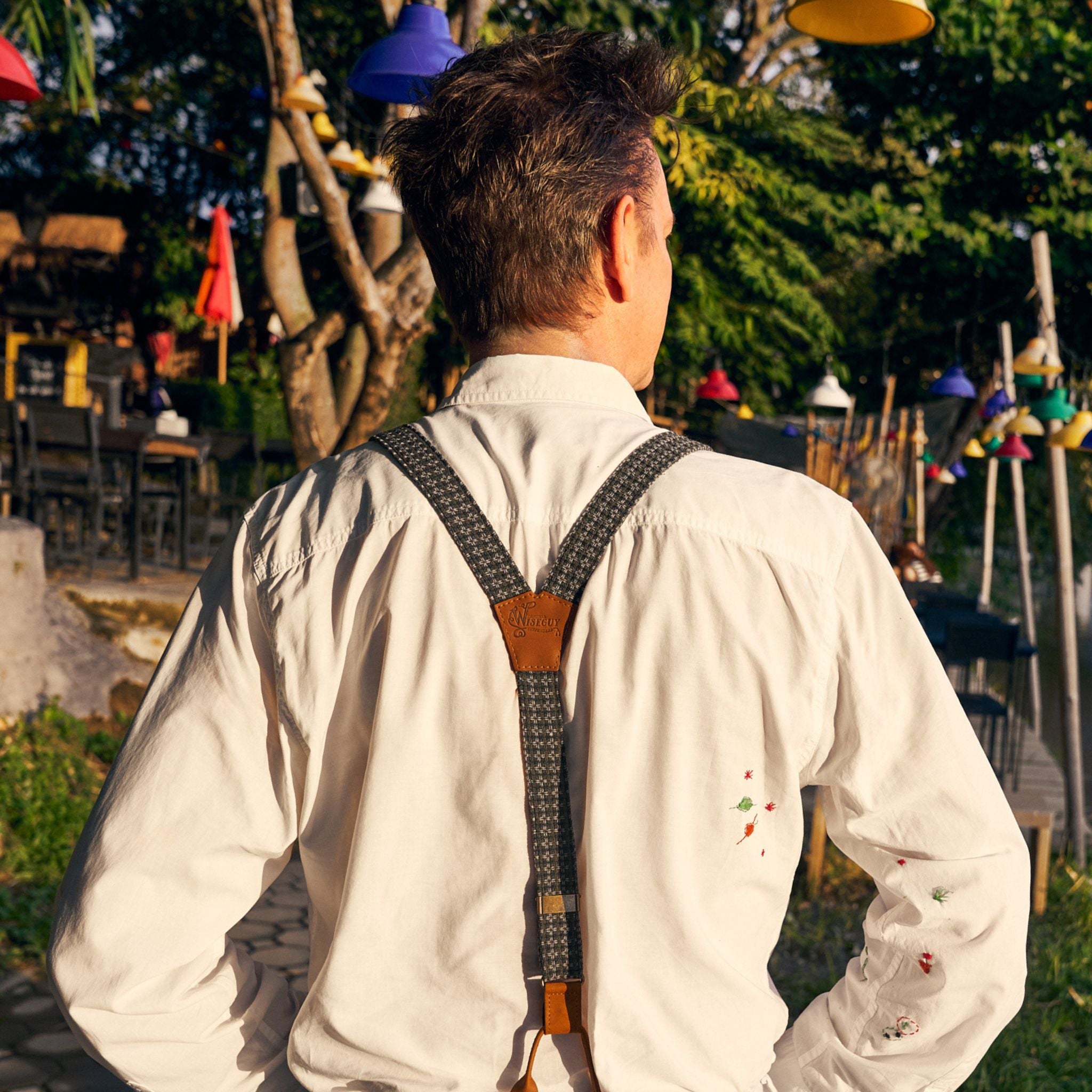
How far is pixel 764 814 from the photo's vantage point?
1005mm

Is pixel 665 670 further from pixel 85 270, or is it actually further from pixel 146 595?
pixel 85 270

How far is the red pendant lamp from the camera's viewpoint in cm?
361

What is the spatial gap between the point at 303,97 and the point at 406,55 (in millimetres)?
1787

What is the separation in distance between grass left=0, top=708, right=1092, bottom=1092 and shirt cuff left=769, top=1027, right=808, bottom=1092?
2.17m

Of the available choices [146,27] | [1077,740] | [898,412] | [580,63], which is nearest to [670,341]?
[898,412]

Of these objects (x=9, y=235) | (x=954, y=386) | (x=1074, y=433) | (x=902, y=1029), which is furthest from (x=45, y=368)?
(x=902, y=1029)

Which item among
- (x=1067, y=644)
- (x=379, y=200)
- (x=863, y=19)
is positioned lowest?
(x=1067, y=644)

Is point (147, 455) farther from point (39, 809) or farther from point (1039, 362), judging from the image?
point (1039, 362)

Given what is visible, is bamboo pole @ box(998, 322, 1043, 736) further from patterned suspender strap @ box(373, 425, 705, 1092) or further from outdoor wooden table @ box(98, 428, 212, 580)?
patterned suspender strap @ box(373, 425, 705, 1092)

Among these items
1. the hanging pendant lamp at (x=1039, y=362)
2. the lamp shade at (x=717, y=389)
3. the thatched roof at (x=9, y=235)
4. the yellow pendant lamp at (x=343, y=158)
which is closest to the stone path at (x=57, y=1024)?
the yellow pendant lamp at (x=343, y=158)

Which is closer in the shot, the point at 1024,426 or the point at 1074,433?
the point at 1074,433

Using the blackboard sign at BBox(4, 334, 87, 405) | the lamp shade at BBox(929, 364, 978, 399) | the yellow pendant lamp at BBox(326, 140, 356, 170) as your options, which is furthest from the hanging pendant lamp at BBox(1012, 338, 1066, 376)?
the blackboard sign at BBox(4, 334, 87, 405)

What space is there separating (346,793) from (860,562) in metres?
0.49

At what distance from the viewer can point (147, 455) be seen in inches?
305
